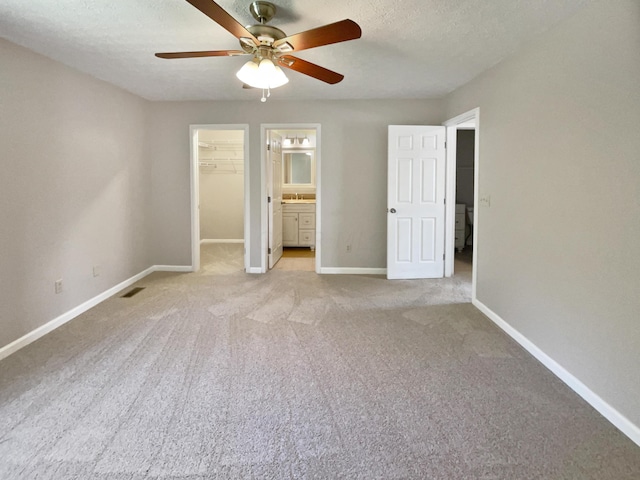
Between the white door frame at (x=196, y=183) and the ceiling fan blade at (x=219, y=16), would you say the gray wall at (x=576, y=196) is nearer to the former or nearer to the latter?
the ceiling fan blade at (x=219, y=16)

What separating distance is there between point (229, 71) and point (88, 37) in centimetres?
119

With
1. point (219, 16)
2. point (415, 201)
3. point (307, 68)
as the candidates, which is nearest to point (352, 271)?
point (415, 201)

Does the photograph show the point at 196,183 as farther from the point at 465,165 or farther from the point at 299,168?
the point at 465,165

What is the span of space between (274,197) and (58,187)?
282cm

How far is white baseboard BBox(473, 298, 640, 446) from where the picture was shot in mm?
1895

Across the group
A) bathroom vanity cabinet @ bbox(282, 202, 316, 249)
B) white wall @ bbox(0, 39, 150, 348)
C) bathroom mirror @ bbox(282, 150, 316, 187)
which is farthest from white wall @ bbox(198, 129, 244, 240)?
white wall @ bbox(0, 39, 150, 348)

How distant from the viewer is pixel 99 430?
191 cm

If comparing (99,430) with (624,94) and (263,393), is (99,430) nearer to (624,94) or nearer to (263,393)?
(263,393)

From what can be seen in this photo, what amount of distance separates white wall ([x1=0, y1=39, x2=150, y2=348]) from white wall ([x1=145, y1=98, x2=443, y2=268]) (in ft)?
1.79

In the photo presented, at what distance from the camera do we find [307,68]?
274 centimetres

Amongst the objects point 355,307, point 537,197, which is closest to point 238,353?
point 355,307

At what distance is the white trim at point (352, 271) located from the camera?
205 inches

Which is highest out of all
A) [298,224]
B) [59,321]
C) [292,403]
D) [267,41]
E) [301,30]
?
[301,30]

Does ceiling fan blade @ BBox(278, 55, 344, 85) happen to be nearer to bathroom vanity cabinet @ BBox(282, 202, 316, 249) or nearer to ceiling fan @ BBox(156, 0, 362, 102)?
ceiling fan @ BBox(156, 0, 362, 102)
